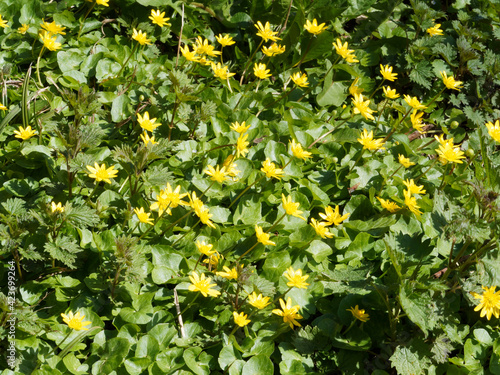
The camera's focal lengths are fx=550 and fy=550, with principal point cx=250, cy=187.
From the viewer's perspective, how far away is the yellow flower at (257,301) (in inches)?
95.7

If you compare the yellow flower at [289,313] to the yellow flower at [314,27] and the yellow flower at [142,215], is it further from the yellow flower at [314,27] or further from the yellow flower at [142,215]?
the yellow flower at [314,27]

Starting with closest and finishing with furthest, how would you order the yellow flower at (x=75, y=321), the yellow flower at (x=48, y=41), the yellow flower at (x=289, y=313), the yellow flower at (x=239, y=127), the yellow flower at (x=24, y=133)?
the yellow flower at (x=75, y=321), the yellow flower at (x=289, y=313), the yellow flower at (x=24, y=133), the yellow flower at (x=239, y=127), the yellow flower at (x=48, y=41)

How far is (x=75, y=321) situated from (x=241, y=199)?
1.17 metres

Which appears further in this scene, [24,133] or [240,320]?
[24,133]

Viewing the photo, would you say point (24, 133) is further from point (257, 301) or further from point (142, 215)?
point (257, 301)

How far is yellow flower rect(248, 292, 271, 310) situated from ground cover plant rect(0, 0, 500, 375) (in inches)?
2.3

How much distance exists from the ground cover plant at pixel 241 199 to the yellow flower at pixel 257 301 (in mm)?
58

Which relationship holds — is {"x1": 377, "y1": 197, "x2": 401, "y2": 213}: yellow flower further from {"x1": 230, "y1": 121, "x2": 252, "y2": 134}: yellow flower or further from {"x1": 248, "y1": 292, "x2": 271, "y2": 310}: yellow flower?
{"x1": 248, "y1": 292, "x2": 271, "y2": 310}: yellow flower

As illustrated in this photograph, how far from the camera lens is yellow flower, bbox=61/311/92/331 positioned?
228 centimetres

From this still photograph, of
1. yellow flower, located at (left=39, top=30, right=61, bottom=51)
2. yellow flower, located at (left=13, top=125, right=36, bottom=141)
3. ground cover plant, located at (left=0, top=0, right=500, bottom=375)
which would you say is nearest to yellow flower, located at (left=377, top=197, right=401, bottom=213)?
ground cover plant, located at (left=0, top=0, right=500, bottom=375)

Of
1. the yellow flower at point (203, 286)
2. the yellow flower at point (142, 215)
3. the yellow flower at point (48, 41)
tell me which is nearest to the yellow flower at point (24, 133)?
the yellow flower at point (48, 41)

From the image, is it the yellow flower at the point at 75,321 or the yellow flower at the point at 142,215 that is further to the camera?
the yellow flower at the point at 142,215

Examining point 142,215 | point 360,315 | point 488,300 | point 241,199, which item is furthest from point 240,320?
point 488,300

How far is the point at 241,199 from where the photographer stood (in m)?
3.10
